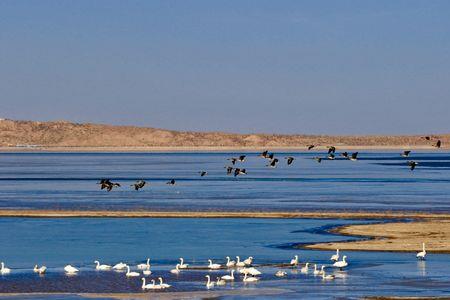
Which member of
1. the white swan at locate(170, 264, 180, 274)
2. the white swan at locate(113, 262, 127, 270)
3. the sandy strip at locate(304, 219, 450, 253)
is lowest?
the white swan at locate(170, 264, 180, 274)

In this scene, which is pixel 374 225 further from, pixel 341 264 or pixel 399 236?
pixel 341 264

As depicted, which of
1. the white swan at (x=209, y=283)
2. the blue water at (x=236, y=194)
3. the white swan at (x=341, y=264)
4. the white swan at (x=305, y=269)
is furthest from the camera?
the blue water at (x=236, y=194)

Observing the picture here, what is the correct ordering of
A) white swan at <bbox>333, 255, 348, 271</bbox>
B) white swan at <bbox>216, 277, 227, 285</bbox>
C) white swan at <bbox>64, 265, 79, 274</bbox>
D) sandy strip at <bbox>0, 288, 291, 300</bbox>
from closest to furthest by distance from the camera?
sandy strip at <bbox>0, 288, 291, 300</bbox> < white swan at <bbox>216, 277, 227, 285</bbox> < white swan at <bbox>64, 265, 79, 274</bbox> < white swan at <bbox>333, 255, 348, 271</bbox>

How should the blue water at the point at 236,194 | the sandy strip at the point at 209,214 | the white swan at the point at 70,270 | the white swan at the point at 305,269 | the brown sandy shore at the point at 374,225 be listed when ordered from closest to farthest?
the white swan at the point at 305,269
the white swan at the point at 70,270
the brown sandy shore at the point at 374,225
the sandy strip at the point at 209,214
the blue water at the point at 236,194

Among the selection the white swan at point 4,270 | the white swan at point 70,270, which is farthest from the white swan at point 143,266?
the white swan at point 4,270

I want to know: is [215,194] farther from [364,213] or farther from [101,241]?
[101,241]

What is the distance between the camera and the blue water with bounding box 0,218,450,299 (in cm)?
3086

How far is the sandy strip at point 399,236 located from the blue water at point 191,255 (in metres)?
1.09

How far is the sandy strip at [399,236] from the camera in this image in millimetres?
39156

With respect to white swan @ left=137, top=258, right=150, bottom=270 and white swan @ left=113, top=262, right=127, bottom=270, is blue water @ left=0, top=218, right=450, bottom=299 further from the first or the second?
white swan @ left=113, top=262, right=127, bottom=270

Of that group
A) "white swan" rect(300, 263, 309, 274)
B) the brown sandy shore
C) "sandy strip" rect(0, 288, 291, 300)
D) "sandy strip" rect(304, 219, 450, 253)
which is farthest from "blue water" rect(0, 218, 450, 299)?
the brown sandy shore

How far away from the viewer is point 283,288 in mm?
30406

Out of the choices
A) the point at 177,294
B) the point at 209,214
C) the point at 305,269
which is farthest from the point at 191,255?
the point at 209,214

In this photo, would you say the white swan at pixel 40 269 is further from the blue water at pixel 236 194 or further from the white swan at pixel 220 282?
the blue water at pixel 236 194
